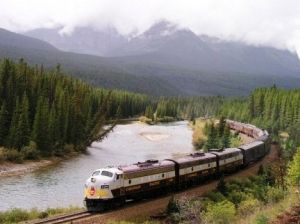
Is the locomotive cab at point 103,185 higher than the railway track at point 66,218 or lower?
higher

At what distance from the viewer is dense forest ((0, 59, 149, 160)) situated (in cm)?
9182

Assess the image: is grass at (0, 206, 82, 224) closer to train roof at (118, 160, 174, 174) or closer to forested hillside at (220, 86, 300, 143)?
train roof at (118, 160, 174, 174)

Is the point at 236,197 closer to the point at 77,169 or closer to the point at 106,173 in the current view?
the point at 106,173

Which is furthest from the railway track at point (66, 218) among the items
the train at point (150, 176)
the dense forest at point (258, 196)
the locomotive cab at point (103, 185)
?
the dense forest at point (258, 196)

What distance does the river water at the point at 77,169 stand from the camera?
189 feet

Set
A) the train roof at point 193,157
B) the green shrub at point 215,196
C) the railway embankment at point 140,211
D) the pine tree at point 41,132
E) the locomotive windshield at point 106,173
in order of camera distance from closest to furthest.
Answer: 1. the railway embankment at point 140,211
2. the locomotive windshield at point 106,173
3. the green shrub at point 215,196
4. the train roof at point 193,157
5. the pine tree at point 41,132

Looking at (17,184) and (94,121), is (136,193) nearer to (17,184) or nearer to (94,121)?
(17,184)

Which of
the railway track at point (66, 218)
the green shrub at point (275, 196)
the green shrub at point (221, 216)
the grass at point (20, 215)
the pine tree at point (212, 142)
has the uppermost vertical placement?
the green shrub at point (221, 216)

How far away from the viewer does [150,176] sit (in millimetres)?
47719

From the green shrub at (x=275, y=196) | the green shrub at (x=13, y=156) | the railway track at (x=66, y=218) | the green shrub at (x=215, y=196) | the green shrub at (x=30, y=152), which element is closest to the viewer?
the railway track at (x=66, y=218)

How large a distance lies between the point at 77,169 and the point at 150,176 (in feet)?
118

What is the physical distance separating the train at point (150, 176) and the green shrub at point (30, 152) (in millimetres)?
36900

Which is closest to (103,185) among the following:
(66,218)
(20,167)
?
(66,218)

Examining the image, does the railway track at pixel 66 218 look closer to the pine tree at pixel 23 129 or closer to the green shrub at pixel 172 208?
the green shrub at pixel 172 208
